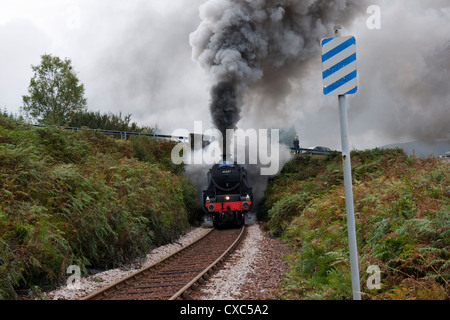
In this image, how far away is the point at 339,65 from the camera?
3.13m

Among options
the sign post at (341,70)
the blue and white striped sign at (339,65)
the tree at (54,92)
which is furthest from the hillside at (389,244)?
the tree at (54,92)

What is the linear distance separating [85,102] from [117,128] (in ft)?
31.3

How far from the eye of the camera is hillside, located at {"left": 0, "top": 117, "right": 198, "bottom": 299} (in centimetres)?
565

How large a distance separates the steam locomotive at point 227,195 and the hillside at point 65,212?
2.50 metres

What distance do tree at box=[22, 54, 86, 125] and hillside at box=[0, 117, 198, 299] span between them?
21.7 m

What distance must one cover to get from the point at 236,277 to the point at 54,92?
31.0 metres

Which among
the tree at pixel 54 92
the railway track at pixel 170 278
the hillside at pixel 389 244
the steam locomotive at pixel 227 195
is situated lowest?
the railway track at pixel 170 278

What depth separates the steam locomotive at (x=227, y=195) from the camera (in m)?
14.8

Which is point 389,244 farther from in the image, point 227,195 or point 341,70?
point 227,195

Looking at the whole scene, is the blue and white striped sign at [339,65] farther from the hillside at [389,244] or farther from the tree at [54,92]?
the tree at [54,92]

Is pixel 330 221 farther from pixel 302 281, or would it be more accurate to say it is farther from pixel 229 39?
pixel 229 39

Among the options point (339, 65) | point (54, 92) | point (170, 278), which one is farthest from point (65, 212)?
point (54, 92)

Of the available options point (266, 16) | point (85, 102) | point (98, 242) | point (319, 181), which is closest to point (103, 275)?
point (98, 242)

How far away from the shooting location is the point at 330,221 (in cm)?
746
